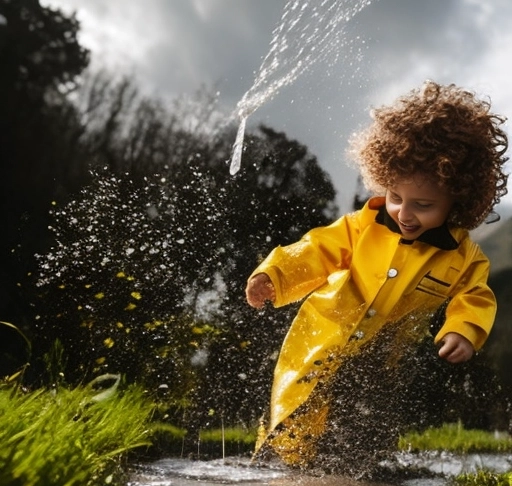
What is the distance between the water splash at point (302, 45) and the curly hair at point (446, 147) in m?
0.56

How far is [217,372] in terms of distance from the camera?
4.04 meters

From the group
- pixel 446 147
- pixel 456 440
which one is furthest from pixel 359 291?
pixel 456 440

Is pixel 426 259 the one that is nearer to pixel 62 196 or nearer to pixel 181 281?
pixel 181 281

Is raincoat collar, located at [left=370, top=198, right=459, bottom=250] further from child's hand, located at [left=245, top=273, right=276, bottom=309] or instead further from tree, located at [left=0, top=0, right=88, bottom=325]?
tree, located at [left=0, top=0, right=88, bottom=325]

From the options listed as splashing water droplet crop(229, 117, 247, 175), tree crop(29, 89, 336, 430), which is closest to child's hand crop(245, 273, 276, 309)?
tree crop(29, 89, 336, 430)

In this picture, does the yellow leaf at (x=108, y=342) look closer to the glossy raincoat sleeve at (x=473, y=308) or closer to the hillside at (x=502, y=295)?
the glossy raincoat sleeve at (x=473, y=308)

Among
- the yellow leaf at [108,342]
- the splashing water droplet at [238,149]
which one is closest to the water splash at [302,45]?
the splashing water droplet at [238,149]

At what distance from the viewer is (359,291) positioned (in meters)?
3.15

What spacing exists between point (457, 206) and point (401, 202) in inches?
10.1

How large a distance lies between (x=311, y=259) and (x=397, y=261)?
331 mm

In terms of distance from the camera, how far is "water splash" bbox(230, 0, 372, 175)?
3646mm

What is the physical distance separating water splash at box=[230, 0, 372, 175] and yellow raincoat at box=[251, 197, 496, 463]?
82 cm

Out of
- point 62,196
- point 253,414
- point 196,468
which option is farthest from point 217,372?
point 62,196

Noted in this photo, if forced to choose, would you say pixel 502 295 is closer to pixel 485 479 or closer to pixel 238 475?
pixel 485 479
